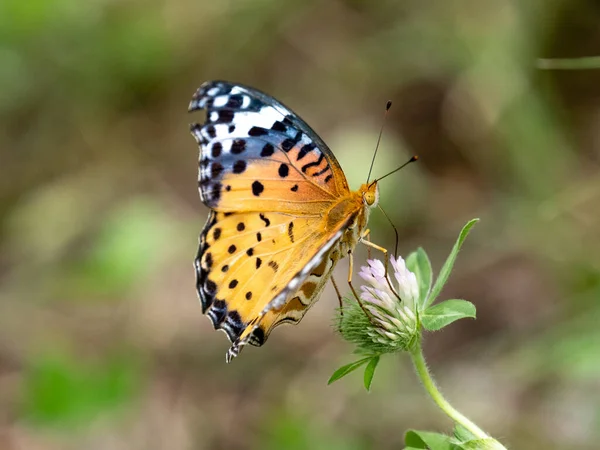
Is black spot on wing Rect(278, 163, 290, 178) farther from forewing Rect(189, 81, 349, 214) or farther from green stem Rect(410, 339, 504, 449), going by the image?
green stem Rect(410, 339, 504, 449)

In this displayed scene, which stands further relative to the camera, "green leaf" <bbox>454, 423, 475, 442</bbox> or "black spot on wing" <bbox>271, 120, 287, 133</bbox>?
"black spot on wing" <bbox>271, 120, 287, 133</bbox>

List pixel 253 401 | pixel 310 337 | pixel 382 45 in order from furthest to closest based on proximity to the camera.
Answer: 1. pixel 382 45
2. pixel 310 337
3. pixel 253 401

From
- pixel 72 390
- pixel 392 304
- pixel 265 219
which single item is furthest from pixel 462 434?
pixel 72 390

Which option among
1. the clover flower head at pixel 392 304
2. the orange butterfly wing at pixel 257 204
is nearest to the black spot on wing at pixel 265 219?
the orange butterfly wing at pixel 257 204

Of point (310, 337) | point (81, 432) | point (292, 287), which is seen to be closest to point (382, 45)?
point (310, 337)

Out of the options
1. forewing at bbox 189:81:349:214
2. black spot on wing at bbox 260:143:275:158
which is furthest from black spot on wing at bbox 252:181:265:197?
black spot on wing at bbox 260:143:275:158

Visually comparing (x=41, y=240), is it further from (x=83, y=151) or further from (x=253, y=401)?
(x=253, y=401)

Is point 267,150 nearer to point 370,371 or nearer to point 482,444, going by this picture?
point 370,371

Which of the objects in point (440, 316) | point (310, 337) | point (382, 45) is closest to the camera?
point (440, 316)
